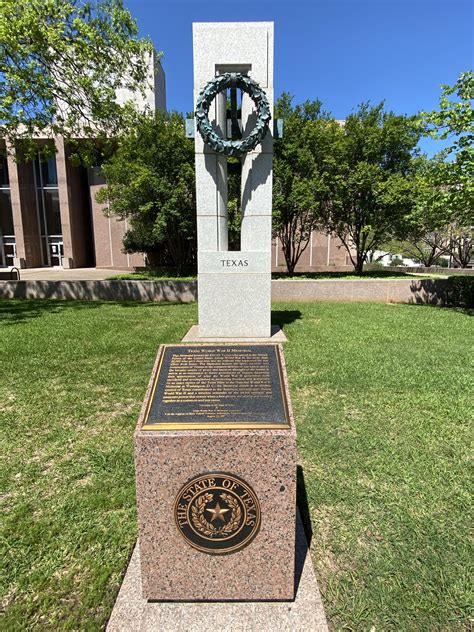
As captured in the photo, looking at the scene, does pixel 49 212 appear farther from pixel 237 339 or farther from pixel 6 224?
pixel 237 339

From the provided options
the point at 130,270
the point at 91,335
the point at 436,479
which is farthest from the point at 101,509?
the point at 130,270

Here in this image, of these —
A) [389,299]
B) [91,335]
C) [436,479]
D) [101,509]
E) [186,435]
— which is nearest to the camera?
[186,435]

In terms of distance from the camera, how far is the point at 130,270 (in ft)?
102

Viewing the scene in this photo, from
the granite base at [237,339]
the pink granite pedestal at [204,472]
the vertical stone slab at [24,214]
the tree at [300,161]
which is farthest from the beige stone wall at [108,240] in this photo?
the pink granite pedestal at [204,472]

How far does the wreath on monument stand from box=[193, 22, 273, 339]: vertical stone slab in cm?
41

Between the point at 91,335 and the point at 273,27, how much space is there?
24.5ft

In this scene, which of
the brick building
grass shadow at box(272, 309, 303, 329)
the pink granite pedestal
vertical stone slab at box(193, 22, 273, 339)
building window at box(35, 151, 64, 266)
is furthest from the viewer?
building window at box(35, 151, 64, 266)

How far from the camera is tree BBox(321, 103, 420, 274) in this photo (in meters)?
17.0

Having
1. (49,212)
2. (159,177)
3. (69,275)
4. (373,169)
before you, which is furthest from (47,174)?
(373,169)

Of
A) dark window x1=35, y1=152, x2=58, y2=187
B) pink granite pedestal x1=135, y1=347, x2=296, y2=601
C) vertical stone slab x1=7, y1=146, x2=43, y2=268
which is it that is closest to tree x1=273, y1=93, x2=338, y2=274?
pink granite pedestal x1=135, y1=347, x2=296, y2=601

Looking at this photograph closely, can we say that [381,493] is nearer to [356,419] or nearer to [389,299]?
[356,419]

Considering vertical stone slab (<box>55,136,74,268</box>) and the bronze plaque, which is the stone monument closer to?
the bronze plaque

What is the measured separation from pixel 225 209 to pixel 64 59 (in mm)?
8725

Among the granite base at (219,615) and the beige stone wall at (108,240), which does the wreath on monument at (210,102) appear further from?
the beige stone wall at (108,240)
